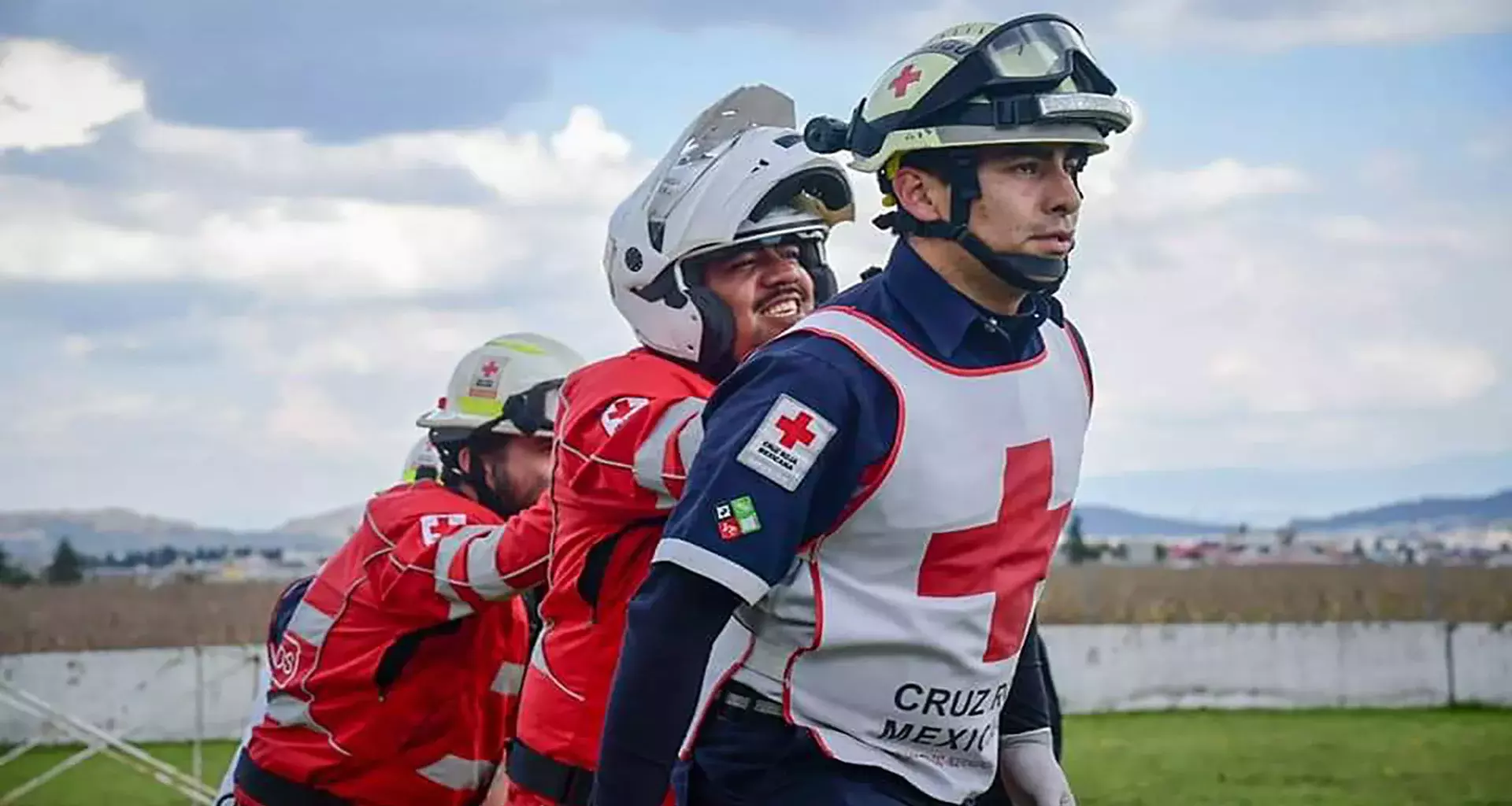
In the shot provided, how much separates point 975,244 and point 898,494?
469mm

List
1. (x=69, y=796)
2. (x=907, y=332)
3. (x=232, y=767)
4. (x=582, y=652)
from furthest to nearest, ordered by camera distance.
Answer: (x=69, y=796) → (x=232, y=767) → (x=582, y=652) → (x=907, y=332)

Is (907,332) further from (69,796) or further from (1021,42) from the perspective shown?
(69,796)

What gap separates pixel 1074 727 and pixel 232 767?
14669mm

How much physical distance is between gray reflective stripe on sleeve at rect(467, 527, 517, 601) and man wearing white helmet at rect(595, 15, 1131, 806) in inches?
86.9

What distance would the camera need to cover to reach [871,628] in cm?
375

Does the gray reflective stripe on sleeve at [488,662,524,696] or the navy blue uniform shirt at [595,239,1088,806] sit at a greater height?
the navy blue uniform shirt at [595,239,1088,806]

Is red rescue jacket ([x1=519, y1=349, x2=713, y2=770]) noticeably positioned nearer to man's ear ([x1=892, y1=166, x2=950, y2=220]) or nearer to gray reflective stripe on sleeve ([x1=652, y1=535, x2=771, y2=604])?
man's ear ([x1=892, y1=166, x2=950, y2=220])

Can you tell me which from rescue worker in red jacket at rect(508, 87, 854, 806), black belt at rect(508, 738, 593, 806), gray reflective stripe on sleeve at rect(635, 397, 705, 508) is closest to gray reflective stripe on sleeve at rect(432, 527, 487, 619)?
rescue worker in red jacket at rect(508, 87, 854, 806)

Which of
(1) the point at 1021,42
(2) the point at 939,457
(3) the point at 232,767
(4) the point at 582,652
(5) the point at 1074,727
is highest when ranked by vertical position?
(1) the point at 1021,42

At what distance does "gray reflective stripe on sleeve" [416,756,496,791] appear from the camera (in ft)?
22.5

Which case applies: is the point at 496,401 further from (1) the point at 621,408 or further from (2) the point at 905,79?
(2) the point at 905,79

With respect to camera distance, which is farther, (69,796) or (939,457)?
(69,796)

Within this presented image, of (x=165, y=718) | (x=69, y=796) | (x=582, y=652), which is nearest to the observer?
(x=582, y=652)

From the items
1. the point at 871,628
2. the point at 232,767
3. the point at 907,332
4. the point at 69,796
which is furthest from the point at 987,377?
the point at 69,796
